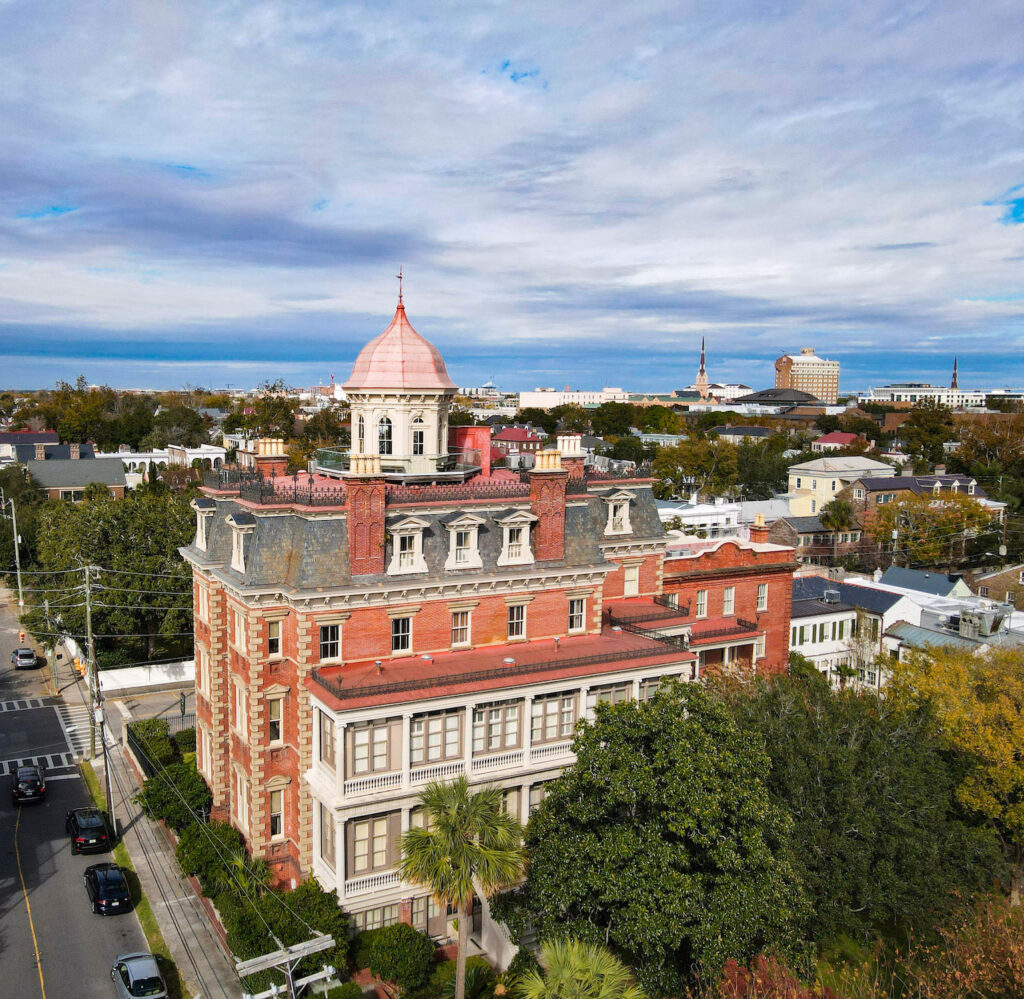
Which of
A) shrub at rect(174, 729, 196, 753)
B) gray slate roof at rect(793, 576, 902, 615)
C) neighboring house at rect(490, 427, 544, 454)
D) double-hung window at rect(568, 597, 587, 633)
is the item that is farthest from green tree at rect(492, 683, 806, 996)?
neighboring house at rect(490, 427, 544, 454)

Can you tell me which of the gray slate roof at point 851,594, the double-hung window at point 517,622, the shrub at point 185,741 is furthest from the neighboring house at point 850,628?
the shrub at point 185,741

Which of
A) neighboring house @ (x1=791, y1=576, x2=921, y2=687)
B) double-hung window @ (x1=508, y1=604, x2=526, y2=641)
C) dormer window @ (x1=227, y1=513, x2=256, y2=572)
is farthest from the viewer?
neighboring house @ (x1=791, y1=576, x2=921, y2=687)

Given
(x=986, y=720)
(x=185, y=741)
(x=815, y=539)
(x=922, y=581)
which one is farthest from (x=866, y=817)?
(x=815, y=539)

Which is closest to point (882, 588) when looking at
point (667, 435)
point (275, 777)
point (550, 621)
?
point (550, 621)

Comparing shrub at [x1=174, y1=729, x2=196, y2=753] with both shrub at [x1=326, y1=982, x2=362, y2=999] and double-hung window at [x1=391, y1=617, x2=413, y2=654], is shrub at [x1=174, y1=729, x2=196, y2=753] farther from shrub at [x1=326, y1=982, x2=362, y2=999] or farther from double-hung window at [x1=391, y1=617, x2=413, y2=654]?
shrub at [x1=326, y1=982, x2=362, y2=999]

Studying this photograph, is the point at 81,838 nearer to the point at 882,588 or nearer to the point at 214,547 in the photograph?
the point at 214,547
